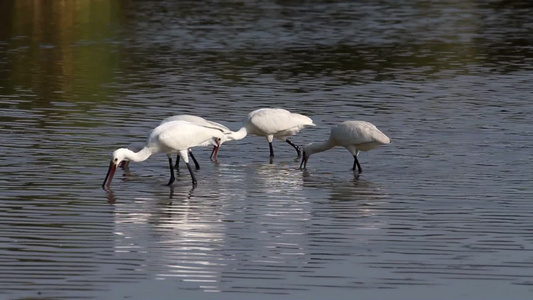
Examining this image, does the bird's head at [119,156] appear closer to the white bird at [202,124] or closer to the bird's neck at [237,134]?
the white bird at [202,124]

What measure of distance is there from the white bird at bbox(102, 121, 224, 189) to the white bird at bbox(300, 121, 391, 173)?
1.85 m

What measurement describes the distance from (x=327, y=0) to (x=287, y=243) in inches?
1330

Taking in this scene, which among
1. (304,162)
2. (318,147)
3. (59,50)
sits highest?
(318,147)

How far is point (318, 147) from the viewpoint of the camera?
15688mm

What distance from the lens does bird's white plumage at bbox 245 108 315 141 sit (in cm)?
1630

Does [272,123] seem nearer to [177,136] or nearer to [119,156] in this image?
[177,136]

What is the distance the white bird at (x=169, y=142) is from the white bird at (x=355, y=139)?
185cm

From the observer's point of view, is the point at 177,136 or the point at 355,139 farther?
the point at 355,139

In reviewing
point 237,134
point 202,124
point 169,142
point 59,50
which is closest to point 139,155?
point 169,142

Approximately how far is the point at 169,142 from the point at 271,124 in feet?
8.69

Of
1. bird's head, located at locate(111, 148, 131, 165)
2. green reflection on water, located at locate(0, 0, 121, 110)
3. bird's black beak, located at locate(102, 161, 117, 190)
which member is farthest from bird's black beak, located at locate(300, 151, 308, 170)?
green reflection on water, located at locate(0, 0, 121, 110)

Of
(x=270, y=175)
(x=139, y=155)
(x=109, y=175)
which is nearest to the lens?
(x=109, y=175)

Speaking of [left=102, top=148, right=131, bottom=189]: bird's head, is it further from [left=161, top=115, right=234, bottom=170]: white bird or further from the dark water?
[left=161, top=115, right=234, bottom=170]: white bird

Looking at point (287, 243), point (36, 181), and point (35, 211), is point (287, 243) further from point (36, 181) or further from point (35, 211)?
point (36, 181)
